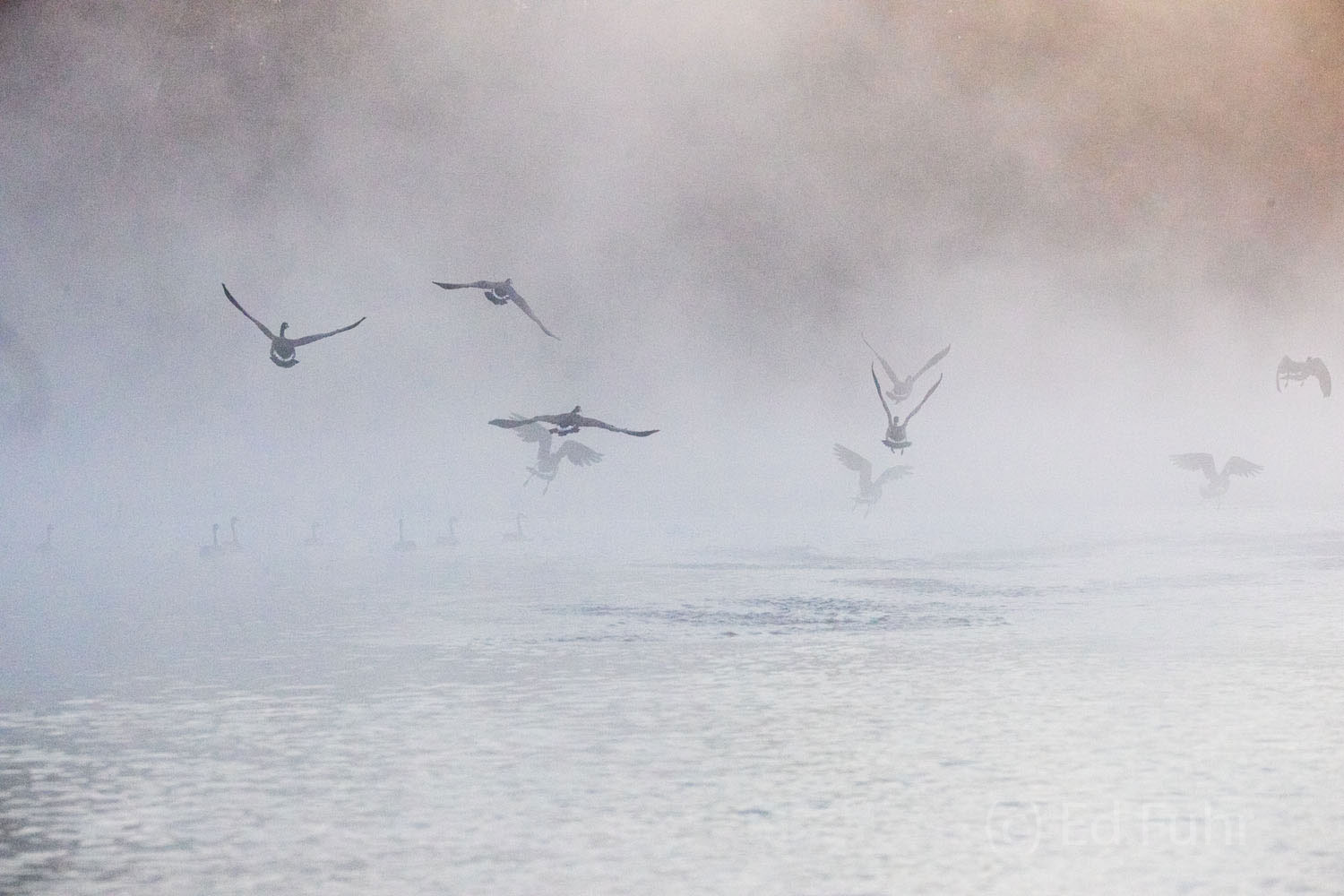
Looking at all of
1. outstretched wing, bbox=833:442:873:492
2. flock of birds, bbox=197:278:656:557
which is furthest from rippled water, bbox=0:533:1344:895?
outstretched wing, bbox=833:442:873:492

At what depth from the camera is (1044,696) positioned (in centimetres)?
1001

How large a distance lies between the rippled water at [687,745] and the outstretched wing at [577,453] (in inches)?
238

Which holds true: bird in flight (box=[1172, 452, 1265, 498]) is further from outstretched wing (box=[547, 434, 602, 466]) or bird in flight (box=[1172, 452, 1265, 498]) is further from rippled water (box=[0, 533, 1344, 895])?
rippled water (box=[0, 533, 1344, 895])

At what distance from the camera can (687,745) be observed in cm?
859

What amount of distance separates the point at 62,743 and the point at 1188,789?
5761 millimetres

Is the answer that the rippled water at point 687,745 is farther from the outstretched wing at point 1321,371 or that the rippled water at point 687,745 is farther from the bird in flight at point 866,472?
the outstretched wing at point 1321,371

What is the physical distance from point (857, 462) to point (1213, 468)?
646 centimetres

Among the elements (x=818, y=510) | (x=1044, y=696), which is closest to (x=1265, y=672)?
(x=1044, y=696)

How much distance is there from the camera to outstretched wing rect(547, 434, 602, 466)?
2211 centimetres

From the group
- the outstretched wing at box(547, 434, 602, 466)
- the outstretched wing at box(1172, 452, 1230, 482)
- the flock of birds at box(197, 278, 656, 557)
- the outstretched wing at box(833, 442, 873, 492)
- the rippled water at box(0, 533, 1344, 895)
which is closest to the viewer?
the rippled water at box(0, 533, 1344, 895)

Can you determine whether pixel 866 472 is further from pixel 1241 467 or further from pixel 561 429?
pixel 561 429

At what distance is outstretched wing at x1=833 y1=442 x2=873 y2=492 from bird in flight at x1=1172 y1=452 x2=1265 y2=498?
5199mm

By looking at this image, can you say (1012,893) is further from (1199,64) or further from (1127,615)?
(1199,64)

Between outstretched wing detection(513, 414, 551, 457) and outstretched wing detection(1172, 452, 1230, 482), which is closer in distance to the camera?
outstretched wing detection(513, 414, 551, 457)
